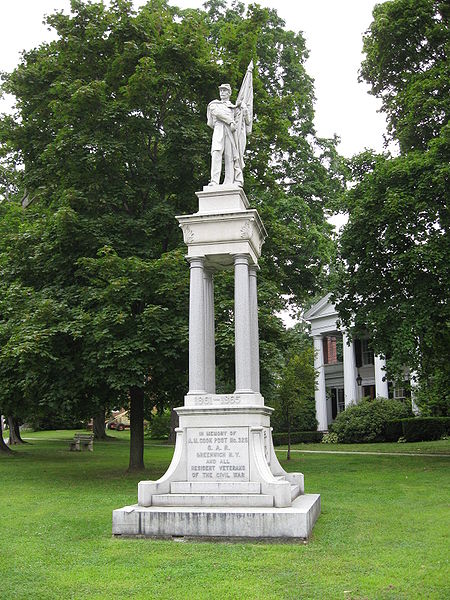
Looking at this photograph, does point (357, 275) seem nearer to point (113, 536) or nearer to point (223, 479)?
point (223, 479)

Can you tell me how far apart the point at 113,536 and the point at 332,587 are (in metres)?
4.24

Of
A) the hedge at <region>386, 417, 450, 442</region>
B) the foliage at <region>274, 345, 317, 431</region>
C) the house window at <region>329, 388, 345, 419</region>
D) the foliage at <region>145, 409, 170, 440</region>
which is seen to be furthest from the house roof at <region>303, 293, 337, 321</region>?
the foliage at <region>274, 345, 317, 431</region>

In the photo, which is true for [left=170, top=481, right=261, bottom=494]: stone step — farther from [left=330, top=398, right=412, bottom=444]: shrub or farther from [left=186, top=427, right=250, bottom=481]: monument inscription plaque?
[left=330, top=398, right=412, bottom=444]: shrub

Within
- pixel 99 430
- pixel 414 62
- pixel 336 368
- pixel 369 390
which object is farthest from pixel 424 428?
pixel 99 430

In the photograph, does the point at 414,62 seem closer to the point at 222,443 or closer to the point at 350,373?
the point at 222,443

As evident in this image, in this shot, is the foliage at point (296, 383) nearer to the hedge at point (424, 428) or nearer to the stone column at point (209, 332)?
the hedge at point (424, 428)

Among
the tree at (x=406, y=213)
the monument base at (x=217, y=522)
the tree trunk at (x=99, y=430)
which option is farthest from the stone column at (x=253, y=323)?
the tree trunk at (x=99, y=430)

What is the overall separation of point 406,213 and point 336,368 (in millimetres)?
29872

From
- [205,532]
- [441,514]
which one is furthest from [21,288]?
[441,514]

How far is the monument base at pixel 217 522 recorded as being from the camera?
9.86 metres

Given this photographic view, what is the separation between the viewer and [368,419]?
119 feet

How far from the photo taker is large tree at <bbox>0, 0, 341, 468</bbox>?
17.0 meters

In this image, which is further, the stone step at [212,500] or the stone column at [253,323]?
the stone column at [253,323]

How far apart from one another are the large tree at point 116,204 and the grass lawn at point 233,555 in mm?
3590
